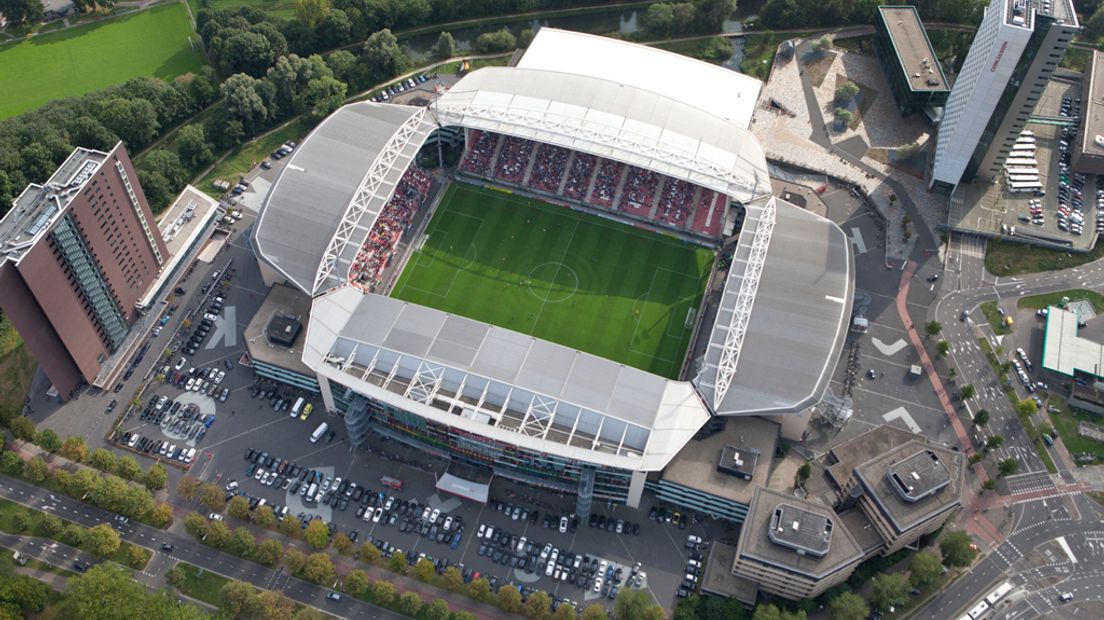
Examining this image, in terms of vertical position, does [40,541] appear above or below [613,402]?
below

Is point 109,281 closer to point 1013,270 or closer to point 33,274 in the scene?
point 33,274

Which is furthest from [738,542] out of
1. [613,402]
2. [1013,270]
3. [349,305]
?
[1013,270]

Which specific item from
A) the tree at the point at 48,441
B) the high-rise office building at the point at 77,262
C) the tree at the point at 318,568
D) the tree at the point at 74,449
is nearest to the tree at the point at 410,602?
the tree at the point at 318,568

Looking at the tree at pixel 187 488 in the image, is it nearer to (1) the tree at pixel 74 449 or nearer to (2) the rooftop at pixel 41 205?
(1) the tree at pixel 74 449

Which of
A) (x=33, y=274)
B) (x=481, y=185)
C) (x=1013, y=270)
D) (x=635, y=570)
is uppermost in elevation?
(x=33, y=274)

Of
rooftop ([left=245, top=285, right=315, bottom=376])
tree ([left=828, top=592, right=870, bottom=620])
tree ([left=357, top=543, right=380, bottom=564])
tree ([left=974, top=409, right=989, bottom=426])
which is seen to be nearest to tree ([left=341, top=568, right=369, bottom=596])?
tree ([left=357, top=543, right=380, bottom=564])

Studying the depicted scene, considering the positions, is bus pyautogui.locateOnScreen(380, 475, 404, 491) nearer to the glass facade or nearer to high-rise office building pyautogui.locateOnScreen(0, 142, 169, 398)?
the glass facade

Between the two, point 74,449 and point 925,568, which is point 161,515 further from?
point 925,568

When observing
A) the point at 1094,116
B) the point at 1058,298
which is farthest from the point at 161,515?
the point at 1094,116
